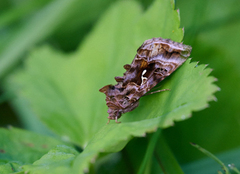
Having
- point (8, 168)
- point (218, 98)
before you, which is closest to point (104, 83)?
point (218, 98)

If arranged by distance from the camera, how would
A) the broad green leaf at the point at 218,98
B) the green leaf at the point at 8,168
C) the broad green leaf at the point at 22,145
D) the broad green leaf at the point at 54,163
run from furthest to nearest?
the broad green leaf at the point at 218,98 < the broad green leaf at the point at 22,145 < the green leaf at the point at 8,168 < the broad green leaf at the point at 54,163

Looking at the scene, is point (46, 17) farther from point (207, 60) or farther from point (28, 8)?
point (207, 60)

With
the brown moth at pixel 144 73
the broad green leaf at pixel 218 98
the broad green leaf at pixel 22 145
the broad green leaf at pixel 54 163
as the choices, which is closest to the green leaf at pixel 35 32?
the broad green leaf at pixel 22 145

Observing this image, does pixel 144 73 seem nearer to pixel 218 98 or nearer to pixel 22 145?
pixel 218 98

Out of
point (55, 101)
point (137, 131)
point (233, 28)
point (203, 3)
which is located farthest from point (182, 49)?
point (55, 101)

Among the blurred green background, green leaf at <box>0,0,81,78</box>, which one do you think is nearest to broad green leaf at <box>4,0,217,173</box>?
green leaf at <box>0,0,81,78</box>

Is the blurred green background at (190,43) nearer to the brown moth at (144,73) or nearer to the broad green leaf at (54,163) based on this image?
the brown moth at (144,73)
